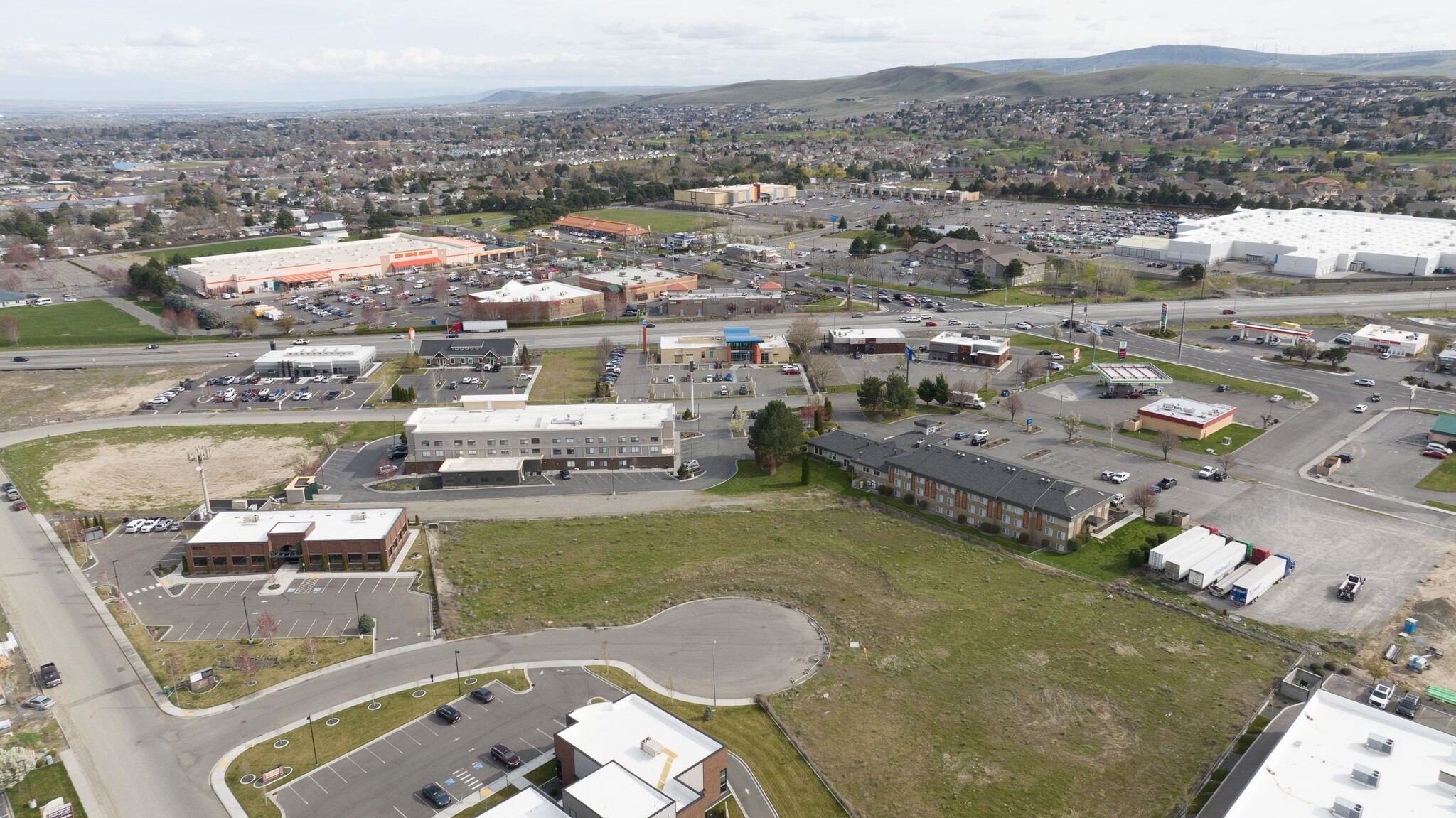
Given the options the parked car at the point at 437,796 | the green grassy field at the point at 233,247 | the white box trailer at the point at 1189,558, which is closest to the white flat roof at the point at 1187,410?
the white box trailer at the point at 1189,558

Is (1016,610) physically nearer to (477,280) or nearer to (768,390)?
(768,390)

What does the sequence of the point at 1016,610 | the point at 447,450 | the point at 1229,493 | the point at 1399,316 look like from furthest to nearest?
the point at 1399,316 → the point at 447,450 → the point at 1229,493 → the point at 1016,610

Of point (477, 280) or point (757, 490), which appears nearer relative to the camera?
point (757, 490)

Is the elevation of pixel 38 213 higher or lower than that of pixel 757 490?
higher

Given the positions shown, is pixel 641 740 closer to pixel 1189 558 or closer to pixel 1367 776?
pixel 1367 776

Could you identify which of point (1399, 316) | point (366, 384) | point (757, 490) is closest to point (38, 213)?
point (366, 384)

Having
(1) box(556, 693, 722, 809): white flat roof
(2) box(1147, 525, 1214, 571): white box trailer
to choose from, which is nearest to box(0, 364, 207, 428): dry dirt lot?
(1) box(556, 693, 722, 809): white flat roof
